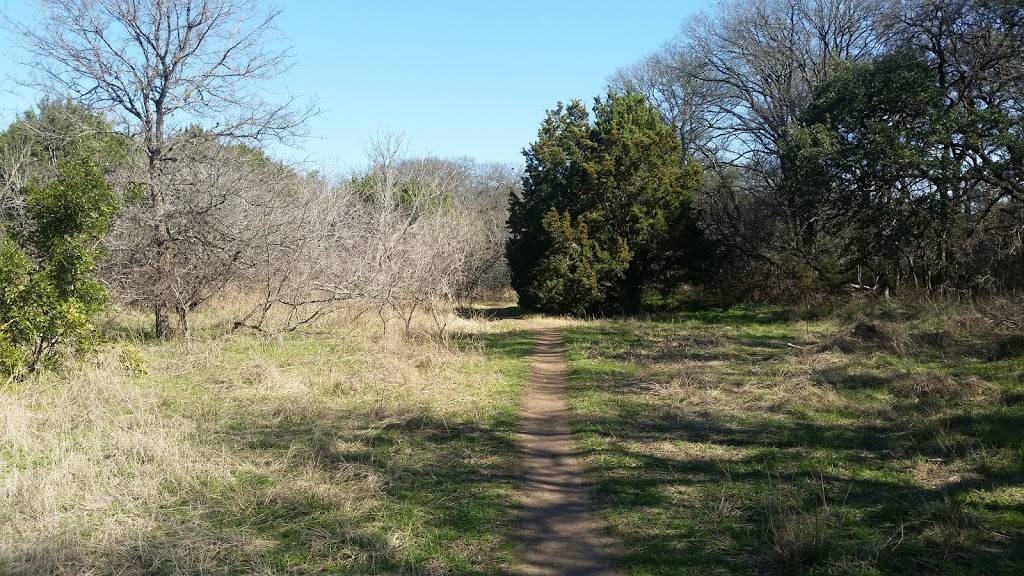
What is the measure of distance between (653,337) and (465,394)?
786 centimetres

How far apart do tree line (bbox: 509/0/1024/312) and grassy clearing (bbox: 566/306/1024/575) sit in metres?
6.80

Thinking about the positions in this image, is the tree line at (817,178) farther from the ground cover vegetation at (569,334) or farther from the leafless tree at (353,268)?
the leafless tree at (353,268)

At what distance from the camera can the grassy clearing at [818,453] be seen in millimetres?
4582

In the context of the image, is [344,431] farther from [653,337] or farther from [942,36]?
[942,36]

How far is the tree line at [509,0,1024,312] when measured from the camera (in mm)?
17703

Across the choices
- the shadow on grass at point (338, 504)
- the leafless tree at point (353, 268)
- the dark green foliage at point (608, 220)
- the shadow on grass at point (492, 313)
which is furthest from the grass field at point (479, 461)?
the shadow on grass at point (492, 313)

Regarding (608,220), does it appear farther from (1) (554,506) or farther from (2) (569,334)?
(1) (554,506)

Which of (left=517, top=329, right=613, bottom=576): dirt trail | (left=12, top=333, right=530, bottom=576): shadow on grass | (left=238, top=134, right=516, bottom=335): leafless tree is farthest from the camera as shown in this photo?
(left=238, top=134, right=516, bottom=335): leafless tree

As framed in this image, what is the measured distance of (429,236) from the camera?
1927 centimetres

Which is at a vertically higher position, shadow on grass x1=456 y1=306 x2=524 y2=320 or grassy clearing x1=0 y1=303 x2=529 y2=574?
shadow on grass x1=456 y1=306 x2=524 y2=320

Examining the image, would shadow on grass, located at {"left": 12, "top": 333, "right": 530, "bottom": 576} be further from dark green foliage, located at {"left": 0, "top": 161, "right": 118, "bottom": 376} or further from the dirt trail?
dark green foliage, located at {"left": 0, "top": 161, "right": 118, "bottom": 376}

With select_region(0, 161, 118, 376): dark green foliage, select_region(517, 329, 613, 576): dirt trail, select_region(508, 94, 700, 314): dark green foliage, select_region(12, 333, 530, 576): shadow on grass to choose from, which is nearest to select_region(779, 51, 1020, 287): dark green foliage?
select_region(508, 94, 700, 314): dark green foliage

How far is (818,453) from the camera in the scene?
267 inches

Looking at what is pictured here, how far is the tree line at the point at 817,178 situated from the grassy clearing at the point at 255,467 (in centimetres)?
1310
